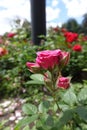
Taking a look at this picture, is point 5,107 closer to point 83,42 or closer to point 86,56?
point 86,56

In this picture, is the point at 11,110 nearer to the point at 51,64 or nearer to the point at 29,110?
the point at 29,110

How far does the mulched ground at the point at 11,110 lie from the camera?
2.38m

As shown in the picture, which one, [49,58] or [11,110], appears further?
[11,110]

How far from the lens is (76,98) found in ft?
3.57

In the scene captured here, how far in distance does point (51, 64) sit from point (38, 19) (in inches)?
118

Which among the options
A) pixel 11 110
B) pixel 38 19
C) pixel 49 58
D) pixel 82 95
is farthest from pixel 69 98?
pixel 38 19

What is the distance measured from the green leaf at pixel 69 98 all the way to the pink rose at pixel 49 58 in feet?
0.33

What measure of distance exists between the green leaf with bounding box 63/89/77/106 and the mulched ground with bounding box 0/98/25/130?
125cm

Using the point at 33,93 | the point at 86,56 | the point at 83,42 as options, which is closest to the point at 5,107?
the point at 33,93

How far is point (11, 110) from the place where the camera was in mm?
2582

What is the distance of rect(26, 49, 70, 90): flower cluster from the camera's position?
3.43 ft

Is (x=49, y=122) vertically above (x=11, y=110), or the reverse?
(x=49, y=122)

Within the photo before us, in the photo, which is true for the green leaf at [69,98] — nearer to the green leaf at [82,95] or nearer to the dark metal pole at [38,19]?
the green leaf at [82,95]

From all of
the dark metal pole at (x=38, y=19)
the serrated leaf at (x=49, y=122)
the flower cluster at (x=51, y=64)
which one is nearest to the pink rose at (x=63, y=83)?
the flower cluster at (x=51, y=64)
